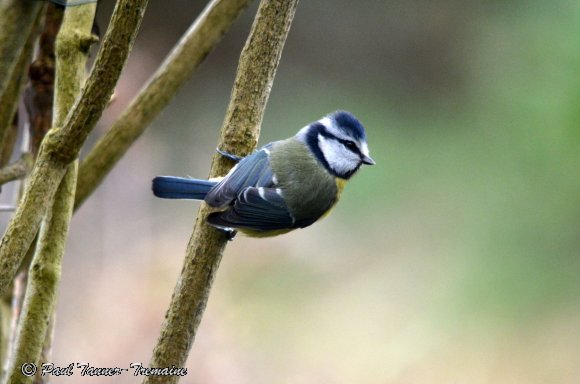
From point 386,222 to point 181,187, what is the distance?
4.40 feet

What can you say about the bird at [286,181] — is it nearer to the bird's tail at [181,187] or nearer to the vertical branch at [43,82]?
the bird's tail at [181,187]

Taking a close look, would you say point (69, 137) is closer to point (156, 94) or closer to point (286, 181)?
point (156, 94)

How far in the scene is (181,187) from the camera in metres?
1.15

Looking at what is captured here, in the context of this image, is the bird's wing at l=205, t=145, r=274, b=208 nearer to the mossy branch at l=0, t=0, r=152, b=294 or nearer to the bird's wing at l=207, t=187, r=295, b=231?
the bird's wing at l=207, t=187, r=295, b=231

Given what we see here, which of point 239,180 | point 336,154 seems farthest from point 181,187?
point 336,154

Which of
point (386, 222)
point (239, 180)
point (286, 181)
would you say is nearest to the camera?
point (239, 180)

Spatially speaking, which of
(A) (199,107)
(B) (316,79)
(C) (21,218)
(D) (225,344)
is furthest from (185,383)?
(C) (21,218)

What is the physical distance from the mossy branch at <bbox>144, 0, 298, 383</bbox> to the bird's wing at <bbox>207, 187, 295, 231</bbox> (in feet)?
0.24

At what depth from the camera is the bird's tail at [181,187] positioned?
1142 mm

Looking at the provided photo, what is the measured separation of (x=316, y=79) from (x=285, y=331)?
0.91 meters

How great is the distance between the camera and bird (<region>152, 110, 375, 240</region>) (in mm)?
1115

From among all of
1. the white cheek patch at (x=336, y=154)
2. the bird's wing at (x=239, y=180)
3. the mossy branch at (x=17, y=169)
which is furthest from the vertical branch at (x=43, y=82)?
the white cheek patch at (x=336, y=154)

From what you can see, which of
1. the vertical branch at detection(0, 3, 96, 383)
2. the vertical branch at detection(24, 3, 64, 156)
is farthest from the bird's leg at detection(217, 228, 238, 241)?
the vertical branch at detection(24, 3, 64, 156)

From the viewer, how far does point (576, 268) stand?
2.21 metres
